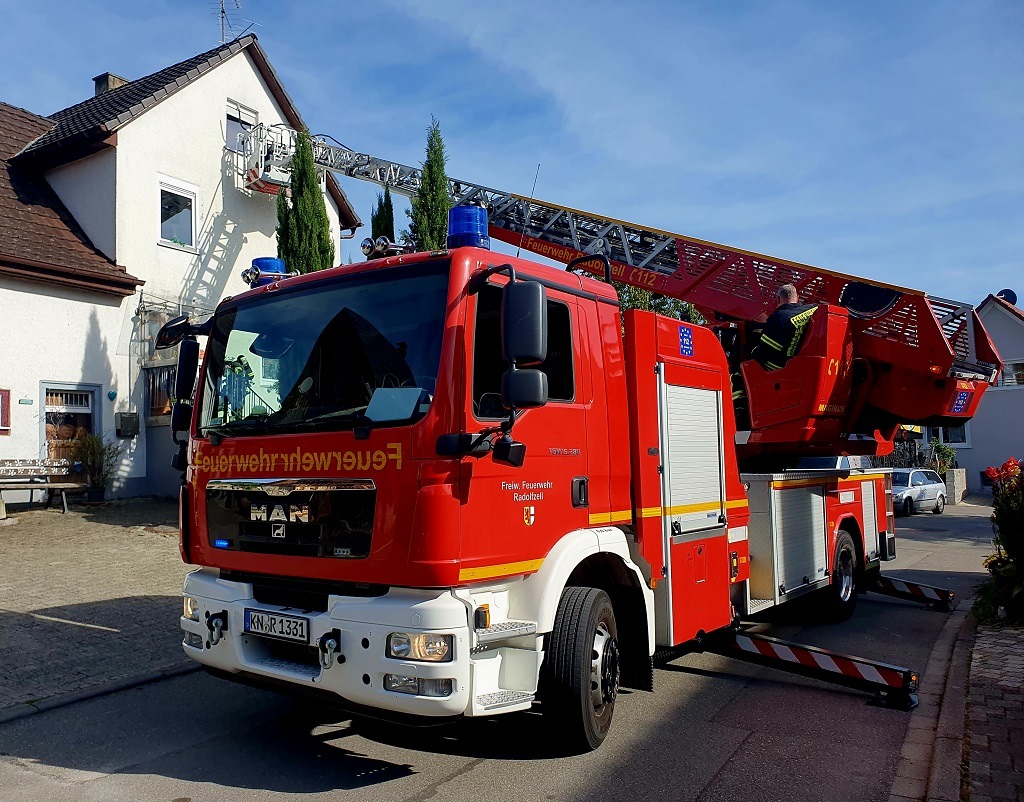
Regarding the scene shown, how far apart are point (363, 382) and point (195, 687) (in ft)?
10.5

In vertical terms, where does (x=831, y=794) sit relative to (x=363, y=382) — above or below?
below

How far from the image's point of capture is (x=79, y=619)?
7379 millimetres

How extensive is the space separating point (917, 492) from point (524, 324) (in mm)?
22542

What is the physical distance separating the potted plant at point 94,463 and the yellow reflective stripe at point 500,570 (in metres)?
12.4

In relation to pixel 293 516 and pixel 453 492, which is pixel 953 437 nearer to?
pixel 453 492

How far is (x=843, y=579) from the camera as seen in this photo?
8117mm

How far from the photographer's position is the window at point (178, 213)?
55.3 ft

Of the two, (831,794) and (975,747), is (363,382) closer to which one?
(831,794)

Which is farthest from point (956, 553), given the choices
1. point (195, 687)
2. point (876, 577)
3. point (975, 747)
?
point (195, 687)

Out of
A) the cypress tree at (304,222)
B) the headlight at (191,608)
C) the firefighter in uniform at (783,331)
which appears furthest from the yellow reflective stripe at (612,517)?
the cypress tree at (304,222)

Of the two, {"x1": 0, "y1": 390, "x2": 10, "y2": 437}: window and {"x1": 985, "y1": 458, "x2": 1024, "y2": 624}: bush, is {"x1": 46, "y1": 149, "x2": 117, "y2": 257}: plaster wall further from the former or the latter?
{"x1": 985, "y1": 458, "x2": 1024, "y2": 624}: bush

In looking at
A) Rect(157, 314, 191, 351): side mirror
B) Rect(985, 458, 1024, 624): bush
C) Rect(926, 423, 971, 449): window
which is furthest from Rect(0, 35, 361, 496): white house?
Rect(926, 423, 971, 449): window

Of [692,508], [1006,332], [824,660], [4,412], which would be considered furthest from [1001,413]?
[4,412]

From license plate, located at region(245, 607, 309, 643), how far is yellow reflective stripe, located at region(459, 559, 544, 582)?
869 millimetres
